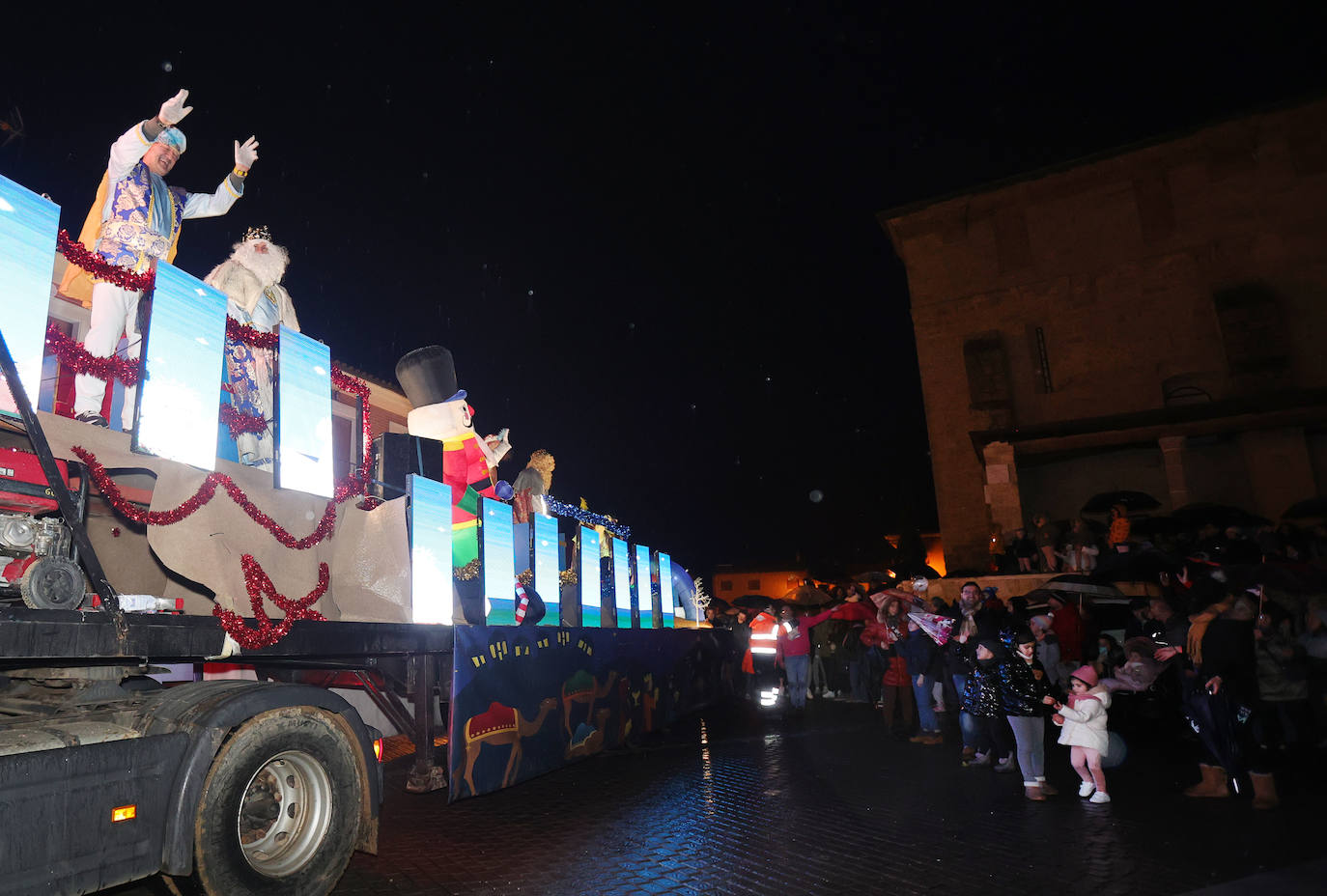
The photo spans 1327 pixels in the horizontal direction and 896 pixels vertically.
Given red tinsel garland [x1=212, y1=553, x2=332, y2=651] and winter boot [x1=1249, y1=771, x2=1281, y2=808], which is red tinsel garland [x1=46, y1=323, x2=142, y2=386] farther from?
winter boot [x1=1249, y1=771, x2=1281, y2=808]

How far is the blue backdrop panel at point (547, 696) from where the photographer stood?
6.88 m

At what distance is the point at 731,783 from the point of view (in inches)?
333

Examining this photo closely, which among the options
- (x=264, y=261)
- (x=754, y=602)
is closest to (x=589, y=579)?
(x=264, y=261)

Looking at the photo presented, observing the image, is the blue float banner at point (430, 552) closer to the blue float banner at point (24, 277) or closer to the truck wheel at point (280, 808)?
the truck wheel at point (280, 808)

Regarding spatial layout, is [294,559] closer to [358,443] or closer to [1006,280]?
[358,443]

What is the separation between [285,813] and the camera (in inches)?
183

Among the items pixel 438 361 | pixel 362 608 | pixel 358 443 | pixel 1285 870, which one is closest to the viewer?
pixel 1285 870

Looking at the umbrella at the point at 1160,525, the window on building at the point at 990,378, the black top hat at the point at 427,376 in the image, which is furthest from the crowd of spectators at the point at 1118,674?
the window on building at the point at 990,378

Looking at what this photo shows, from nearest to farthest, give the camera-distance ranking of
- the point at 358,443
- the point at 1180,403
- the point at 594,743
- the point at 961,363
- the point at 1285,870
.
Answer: the point at 1285,870, the point at 358,443, the point at 594,743, the point at 1180,403, the point at 961,363

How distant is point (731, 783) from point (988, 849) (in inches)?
127

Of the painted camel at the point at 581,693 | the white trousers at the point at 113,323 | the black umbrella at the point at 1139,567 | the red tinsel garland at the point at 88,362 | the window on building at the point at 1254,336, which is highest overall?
the window on building at the point at 1254,336

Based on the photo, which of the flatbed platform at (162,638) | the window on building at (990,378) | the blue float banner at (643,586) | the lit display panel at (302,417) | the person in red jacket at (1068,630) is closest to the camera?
the flatbed platform at (162,638)

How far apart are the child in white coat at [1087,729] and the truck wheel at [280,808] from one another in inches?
264

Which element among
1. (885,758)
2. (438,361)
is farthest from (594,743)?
(438,361)
